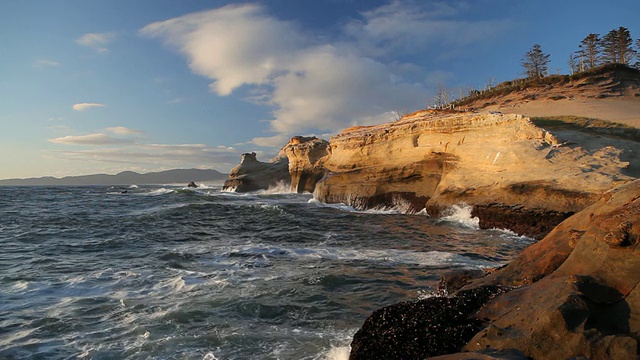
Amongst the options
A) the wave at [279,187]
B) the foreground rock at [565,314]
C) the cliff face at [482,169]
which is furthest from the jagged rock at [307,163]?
the foreground rock at [565,314]

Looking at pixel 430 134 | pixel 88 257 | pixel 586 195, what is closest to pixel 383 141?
pixel 430 134

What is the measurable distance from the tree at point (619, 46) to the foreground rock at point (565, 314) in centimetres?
5922

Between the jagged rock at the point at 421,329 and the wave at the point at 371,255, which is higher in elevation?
the jagged rock at the point at 421,329

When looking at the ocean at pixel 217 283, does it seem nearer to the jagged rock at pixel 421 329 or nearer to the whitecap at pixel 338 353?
the whitecap at pixel 338 353

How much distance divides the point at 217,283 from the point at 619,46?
2471 inches

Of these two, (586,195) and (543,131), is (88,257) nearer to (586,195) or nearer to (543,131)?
(586,195)

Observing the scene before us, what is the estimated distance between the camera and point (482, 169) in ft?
56.4

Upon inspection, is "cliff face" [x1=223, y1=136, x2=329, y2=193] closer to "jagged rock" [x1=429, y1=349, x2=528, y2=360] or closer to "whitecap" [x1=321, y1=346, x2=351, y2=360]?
"whitecap" [x1=321, y1=346, x2=351, y2=360]

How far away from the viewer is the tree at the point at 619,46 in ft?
163

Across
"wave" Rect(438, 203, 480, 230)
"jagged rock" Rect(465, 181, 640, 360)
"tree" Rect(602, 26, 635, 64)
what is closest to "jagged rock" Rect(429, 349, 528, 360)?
"jagged rock" Rect(465, 181, 640, 360)

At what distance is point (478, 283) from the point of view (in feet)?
20.5

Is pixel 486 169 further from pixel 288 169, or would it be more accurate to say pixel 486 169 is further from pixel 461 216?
pixel 288 169

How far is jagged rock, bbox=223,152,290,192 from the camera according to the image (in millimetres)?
49719

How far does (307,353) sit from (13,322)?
17.4ft
